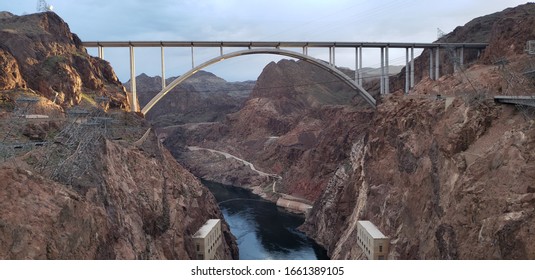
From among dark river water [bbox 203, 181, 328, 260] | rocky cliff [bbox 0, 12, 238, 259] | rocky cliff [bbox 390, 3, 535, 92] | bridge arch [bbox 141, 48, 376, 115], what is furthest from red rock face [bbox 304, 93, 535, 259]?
rocky cliff [bbox 0, 12, 238, 259]

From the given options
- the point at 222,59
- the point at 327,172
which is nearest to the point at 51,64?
the point at 222,59

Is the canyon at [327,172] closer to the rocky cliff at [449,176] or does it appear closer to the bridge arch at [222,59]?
the rocky cliff at [449,176]

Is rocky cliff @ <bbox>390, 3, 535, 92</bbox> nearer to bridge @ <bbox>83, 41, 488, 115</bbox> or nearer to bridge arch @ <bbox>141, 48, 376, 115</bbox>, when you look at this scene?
bridge @ <bbox>83, 41, 488, 115</bbox>

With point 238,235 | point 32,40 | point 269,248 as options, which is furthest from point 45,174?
point 238,235

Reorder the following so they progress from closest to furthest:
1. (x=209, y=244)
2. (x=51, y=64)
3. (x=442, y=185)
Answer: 1. (x=442, y=185)
2. (x=209, y=244)
3. (x=51, y=64)

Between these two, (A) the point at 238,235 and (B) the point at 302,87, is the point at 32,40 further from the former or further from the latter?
(B) the point at 302,87

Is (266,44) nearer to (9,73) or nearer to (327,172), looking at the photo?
(327,172)
